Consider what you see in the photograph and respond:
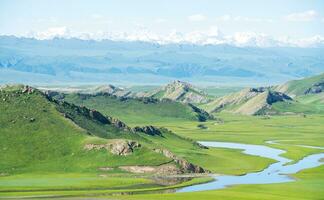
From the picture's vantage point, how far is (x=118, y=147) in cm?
14275

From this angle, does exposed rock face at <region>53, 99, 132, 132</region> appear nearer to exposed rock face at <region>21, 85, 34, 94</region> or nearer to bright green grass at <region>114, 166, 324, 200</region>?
exposed rock face at <region>21, 85, 34, 94</region>

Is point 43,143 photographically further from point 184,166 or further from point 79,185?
point 79,185

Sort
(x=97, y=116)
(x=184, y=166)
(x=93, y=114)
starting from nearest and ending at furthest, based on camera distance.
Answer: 1. (x=184, y=166)
2. (x=93, y=114)
3. (x=97, y=116)

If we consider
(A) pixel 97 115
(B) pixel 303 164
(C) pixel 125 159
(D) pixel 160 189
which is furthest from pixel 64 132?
(B) pixel 303 164

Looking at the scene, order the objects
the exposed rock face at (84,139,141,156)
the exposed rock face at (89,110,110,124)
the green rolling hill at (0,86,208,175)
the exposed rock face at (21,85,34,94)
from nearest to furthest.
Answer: the green rolling hill at (0,86,208,175) → the exposed rock face at (84,139,141,156) → the exposed rock face at (21,85,34,94) → the exposed rock face at (89,110,110,124)

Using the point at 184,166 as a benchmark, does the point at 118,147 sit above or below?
above

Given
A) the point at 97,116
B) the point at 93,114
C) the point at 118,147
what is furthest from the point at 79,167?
the point at 97,116

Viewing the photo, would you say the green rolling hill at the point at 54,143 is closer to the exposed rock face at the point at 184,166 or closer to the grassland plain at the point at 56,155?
the grassland plain at the point at 56,155

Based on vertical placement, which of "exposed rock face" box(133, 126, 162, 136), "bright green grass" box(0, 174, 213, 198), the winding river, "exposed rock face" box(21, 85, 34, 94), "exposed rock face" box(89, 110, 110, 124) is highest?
"exposed rock face" box(21, 85, 34, 94)

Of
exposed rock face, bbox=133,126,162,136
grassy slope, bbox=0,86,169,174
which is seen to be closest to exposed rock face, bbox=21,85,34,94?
grassy slope, bbox=0,86,169,174

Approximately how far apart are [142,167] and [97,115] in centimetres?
4073

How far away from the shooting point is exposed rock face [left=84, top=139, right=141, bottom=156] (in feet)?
467

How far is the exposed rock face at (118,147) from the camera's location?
142 meters

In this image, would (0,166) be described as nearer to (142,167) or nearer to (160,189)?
(142,167)
